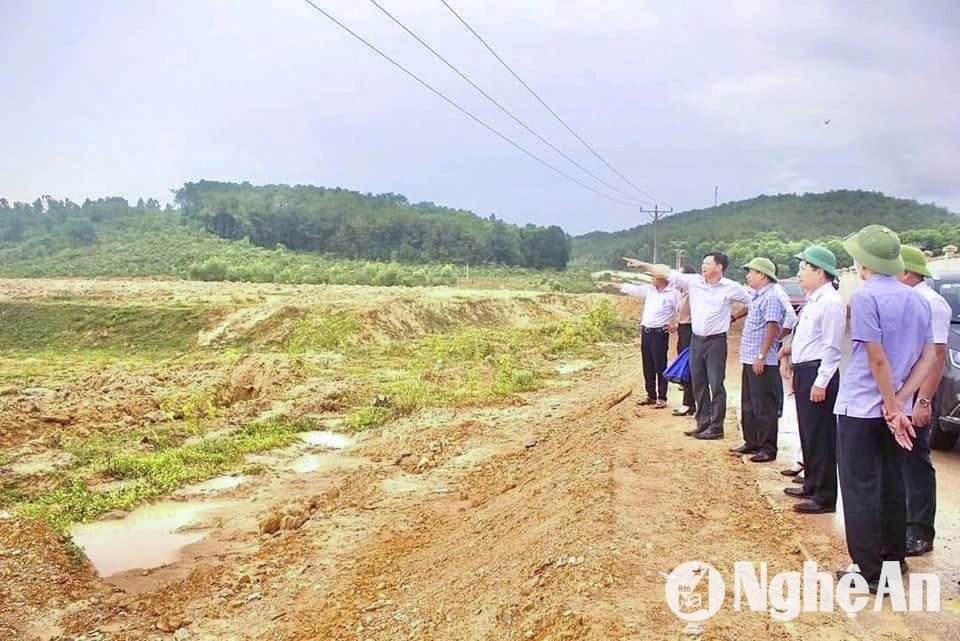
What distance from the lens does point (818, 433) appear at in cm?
490

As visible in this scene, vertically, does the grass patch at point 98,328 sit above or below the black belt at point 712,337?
below

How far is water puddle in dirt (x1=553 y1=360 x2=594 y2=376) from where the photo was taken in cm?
1679

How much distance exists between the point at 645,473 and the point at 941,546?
1984 mm

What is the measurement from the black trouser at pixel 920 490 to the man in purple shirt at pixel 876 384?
0.67 metres

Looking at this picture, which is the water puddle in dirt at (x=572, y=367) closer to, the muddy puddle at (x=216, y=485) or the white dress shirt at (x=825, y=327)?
the muddy puddle at (x=216, y=485)

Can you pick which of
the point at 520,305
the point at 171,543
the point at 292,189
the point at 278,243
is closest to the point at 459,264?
the point at 278,243

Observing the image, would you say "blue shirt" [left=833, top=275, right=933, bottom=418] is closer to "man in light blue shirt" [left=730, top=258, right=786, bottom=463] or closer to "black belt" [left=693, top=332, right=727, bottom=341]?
"man in light blue shirt" [left=730, top=258, right=786, bottom=463]

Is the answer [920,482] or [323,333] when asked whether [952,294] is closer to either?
[920,482]

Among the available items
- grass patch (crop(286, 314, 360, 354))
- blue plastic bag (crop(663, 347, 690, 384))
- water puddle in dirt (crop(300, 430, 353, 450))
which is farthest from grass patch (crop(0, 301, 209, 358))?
blue plastic bag (crop(663, 347, 690, 384))

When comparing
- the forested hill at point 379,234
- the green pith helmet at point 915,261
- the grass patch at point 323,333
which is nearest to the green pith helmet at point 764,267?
the green pith helmet at point 915,261

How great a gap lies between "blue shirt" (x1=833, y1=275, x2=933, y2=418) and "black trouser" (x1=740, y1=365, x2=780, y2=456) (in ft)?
7.53

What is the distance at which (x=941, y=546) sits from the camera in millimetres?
4516

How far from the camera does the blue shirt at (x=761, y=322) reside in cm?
590

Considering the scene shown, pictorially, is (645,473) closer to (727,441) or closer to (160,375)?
(727,441)
